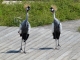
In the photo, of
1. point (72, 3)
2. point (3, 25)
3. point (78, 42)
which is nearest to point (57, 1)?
point (72, 3)

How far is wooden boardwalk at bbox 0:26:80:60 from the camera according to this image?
7727mm

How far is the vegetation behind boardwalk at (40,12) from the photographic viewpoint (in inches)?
427

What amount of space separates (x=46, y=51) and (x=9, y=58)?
1.02m

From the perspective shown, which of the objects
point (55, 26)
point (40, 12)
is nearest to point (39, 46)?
point (55, 26)

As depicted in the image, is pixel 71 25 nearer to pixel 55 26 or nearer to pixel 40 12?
pixel 40 12

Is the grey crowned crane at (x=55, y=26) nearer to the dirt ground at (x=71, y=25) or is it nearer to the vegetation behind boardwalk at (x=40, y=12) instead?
the dirt ground at (x=71, y=25)

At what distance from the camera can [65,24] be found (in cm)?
1089

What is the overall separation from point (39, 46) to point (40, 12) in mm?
3623

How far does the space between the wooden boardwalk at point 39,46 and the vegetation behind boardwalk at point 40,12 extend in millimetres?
755

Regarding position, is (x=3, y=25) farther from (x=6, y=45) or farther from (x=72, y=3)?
(x=72, y=3)

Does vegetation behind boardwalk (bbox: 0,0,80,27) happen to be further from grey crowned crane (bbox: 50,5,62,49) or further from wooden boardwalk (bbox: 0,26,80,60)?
grey crowned crane (bbox: 50,5,62,49)

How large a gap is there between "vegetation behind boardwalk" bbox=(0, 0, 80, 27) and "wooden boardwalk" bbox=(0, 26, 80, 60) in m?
0.76

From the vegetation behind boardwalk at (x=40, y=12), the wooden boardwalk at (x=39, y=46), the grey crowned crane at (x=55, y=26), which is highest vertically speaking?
the grey crowned crane at (x=55, y=26)

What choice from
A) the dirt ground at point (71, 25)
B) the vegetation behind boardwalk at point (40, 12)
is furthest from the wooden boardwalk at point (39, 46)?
the vegetation behind boardwalk at point (40, 12)
